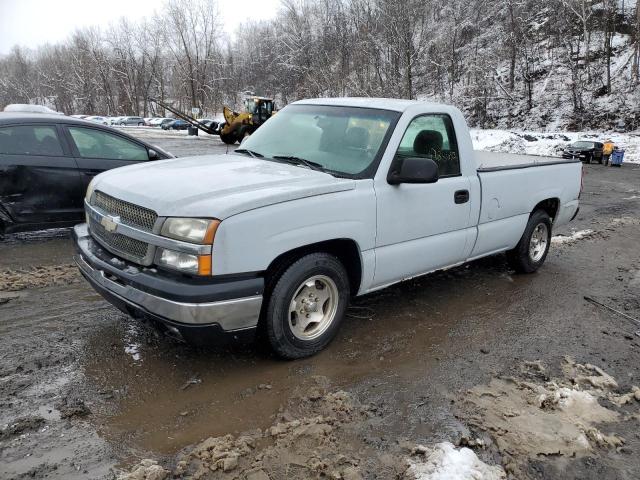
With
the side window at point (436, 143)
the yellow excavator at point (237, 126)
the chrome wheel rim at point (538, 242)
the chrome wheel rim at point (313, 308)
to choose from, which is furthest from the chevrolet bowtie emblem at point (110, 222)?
the yellow excavator at point (237, 126)

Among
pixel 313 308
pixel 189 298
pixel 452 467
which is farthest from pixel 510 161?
pixel 189 298

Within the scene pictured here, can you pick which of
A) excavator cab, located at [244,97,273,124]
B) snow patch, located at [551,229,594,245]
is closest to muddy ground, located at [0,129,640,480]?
snow patch, located at [551,229,594,245]

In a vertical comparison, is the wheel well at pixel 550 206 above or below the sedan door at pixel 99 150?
below

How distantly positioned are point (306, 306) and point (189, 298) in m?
0.99

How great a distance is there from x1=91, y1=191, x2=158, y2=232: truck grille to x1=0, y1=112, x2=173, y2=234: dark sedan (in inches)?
105

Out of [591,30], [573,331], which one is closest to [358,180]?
[573,331]

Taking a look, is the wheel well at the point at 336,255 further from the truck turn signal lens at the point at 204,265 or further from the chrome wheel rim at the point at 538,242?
the chrome wheel rim at the point at 538,242

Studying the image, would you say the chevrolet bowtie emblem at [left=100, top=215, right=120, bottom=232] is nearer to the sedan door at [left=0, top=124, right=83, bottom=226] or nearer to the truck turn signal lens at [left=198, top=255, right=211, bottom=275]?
the truck turn signal lens at [left=198, top=255, right=211, bottom=275]

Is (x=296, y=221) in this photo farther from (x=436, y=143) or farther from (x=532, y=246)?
(x=532, y=246)

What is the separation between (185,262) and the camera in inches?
115

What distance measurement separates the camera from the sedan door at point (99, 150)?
6027 mm

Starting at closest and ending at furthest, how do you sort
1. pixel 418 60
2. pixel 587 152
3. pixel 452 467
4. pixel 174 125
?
1. pixel 452 467
2. pixel 587 152
3. pixel 418 60
4. pixel 174 125

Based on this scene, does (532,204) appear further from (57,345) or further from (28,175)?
(28,175)

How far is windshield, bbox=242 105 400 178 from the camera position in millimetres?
3832
